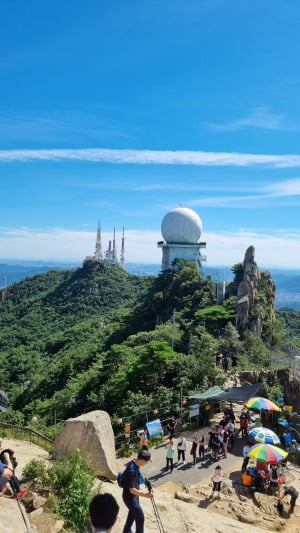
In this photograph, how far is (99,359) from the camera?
3256 cm

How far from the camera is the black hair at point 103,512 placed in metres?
4.47

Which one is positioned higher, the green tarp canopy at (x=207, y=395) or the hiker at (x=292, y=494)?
the green tarp canopy at (x=207, y=395)

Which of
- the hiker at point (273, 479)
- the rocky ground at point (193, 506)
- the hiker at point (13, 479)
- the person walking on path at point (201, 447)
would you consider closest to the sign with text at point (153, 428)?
the rocky ground at point (193, 506)

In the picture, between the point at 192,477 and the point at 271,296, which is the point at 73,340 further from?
the point at 192,477

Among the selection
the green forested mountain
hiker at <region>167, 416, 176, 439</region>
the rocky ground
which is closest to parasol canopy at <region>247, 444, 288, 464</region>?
the rocky ground

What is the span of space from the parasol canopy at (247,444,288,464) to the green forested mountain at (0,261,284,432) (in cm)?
735

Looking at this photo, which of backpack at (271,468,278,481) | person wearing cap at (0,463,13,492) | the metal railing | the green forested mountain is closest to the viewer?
person wearing cap at (0,463,13,492)

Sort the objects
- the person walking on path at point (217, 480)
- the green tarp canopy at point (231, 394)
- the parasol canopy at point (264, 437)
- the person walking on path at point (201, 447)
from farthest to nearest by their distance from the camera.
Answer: the green tarp canopy at point (231, 394) → the person walking on path at point (201, 447) → the parasol canopy at point (264, 437) → the person walking on path at point (217, 480)

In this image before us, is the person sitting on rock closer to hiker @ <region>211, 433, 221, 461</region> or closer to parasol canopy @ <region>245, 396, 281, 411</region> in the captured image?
hiker @ <region>211, 433, 221, 461</region>

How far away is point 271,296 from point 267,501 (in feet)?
87.9

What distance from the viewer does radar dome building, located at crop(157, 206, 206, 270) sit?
59219 millimetres

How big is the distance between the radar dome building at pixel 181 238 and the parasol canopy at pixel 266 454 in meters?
46.6

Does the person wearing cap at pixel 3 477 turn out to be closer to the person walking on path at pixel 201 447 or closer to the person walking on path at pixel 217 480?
the person walking on path at pixel 217 480

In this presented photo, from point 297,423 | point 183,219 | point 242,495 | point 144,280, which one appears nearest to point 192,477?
point 242,495
